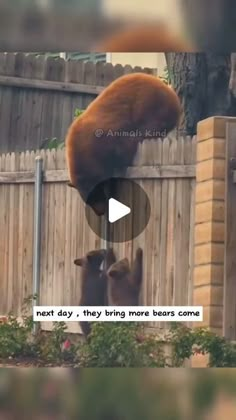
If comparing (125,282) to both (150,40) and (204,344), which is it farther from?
(150,40)

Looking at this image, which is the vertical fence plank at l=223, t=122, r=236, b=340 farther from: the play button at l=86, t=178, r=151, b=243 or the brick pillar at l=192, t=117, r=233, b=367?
the play button at l=86, t=178, r=151, b=243

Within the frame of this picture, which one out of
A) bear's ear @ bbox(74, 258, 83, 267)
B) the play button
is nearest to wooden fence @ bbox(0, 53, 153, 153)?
the play button

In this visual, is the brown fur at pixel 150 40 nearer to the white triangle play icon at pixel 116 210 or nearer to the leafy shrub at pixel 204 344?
the white triangle play icon at pixel 116 210

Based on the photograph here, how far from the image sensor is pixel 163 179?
6.10m

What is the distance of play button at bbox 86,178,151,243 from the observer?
5977 mm

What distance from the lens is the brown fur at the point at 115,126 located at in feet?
19.8

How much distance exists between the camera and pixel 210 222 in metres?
6.00

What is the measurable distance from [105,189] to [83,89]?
21.8 inches

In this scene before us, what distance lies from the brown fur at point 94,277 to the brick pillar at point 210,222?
0.41 m
